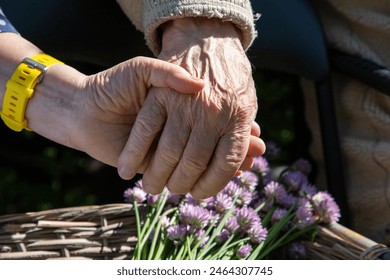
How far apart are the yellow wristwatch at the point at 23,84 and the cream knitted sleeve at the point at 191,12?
164 mm

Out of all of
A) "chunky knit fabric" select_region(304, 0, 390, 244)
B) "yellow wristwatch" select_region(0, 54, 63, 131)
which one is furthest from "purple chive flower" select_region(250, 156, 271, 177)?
"yellow wristwatch" select_region(0, 54, 63, 131)

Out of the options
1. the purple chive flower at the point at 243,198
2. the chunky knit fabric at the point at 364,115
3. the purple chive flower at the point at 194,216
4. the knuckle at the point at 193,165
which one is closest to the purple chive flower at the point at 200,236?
the purple chive flower at the point at 194,216

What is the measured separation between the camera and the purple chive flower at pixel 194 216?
1.33 meters

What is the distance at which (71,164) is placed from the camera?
1.96 metres

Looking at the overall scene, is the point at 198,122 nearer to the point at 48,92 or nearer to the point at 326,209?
the point at 48,92

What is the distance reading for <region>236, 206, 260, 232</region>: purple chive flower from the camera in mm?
1370

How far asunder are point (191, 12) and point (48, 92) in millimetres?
254

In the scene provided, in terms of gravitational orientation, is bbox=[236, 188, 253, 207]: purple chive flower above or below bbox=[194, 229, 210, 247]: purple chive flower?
below

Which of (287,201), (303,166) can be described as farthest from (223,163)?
(303,166)

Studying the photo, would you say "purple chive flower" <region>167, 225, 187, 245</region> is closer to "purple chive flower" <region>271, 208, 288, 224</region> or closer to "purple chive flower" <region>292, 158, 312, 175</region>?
"purple chive flower" <region>271, 208, 288, 224</region>

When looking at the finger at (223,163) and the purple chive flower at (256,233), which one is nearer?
the finger at (223,163)

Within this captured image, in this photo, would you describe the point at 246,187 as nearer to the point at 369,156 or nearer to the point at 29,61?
the point at 369,156

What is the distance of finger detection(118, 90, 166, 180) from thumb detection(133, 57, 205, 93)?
3 cm

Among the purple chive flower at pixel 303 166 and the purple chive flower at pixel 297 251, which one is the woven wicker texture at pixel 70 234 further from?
the purple chive flower at pixel 303 166
